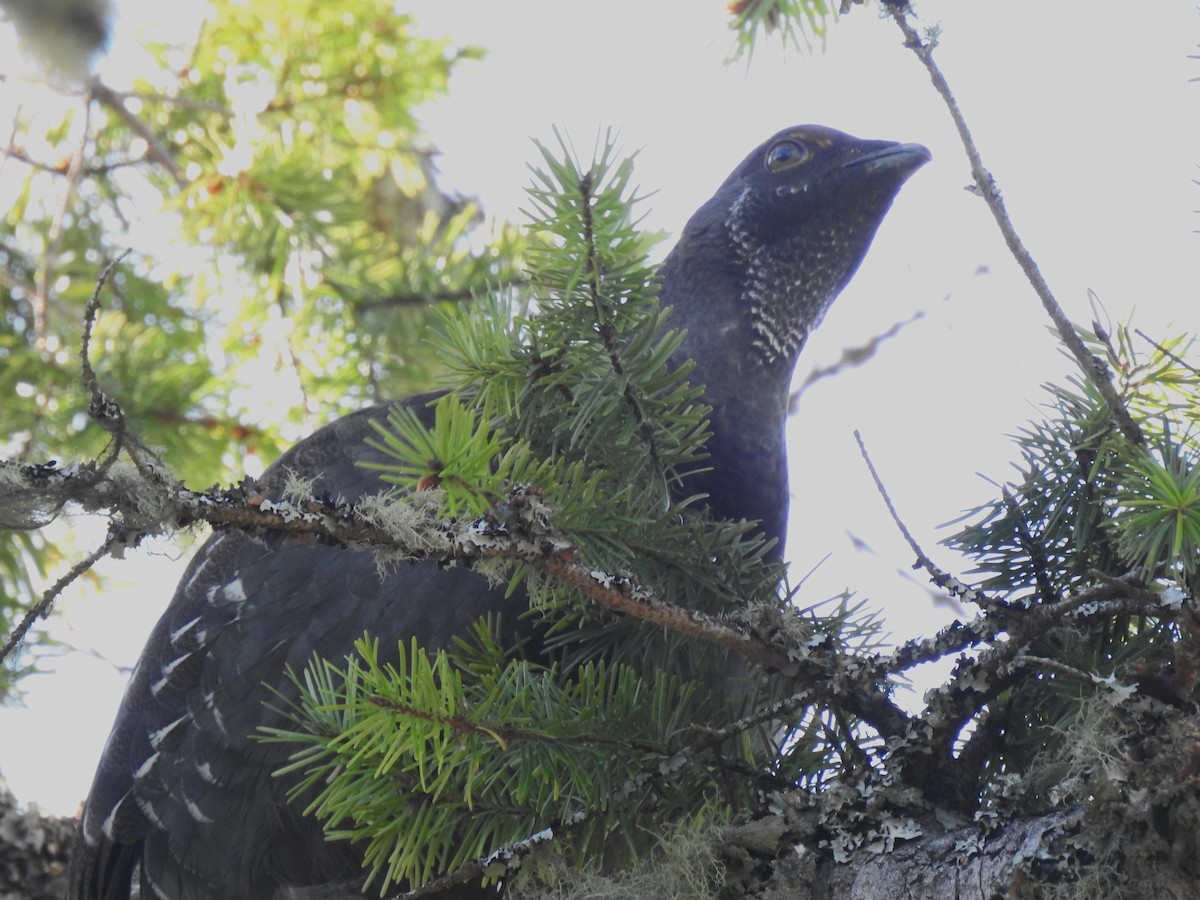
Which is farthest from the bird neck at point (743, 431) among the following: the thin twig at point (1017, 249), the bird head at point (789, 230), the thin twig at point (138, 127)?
the thin twig at point (138, 127)

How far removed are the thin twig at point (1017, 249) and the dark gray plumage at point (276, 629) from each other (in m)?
0.78

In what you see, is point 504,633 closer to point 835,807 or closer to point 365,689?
point 365,689

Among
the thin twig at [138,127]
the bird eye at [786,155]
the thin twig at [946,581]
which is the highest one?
the thin twig at [138,127]

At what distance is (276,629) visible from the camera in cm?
270

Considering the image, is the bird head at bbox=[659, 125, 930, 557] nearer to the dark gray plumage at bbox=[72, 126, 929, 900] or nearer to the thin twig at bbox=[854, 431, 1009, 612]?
A: the dark gray plumage at bbox=[72, 126, 929, 900]

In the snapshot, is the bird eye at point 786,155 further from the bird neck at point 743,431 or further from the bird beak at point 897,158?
the bird neck at point 743,431

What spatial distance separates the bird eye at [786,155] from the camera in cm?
347

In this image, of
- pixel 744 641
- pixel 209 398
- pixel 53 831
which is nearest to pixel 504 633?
pixel 744 641

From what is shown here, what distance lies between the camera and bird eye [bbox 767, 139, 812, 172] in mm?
3473

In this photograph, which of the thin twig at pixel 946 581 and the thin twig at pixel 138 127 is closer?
the thin twig at pixel 946 581

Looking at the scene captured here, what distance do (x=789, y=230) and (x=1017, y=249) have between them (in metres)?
1.77

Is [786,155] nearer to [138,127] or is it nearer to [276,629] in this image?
[276,629]

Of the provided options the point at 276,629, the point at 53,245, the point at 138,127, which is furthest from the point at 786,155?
the point at 138,127

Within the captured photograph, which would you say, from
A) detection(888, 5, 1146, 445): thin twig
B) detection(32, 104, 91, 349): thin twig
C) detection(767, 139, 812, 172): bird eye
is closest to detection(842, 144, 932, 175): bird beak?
detection(767, 139, 812, 172): bird eye
